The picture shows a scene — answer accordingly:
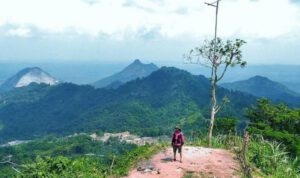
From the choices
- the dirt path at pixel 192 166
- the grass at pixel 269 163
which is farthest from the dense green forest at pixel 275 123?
the dirt path at pixel 192 166

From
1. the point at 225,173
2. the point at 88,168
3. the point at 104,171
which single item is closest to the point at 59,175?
the point at 88,168

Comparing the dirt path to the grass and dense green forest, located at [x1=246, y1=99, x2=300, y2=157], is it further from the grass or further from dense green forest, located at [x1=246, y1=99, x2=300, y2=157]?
dense green forest, located at [x1=246, y1=99, x2=300, y2=157]

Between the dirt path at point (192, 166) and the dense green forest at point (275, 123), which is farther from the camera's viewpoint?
the dense green forest at point (275, 123)

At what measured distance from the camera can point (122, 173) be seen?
76.9 ft

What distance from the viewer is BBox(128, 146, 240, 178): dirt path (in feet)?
73.3

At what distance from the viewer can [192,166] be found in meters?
23.4

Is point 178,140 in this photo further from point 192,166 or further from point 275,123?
point 275,123

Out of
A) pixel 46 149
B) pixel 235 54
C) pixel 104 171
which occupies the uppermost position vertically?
pixel 235 54

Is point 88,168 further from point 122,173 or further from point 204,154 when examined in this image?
point 204,154

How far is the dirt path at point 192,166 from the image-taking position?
73.3ft

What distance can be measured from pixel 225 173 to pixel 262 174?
1.92 metres

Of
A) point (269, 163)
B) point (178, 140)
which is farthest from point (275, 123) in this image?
point (178, 140)

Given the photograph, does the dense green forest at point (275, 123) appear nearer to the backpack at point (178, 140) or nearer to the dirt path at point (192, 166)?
the dirt path at point (192, 166)

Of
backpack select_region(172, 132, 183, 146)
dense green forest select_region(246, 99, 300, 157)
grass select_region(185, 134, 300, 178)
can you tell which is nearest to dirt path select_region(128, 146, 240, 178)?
grass select_region(185, 134, 300, 178)
